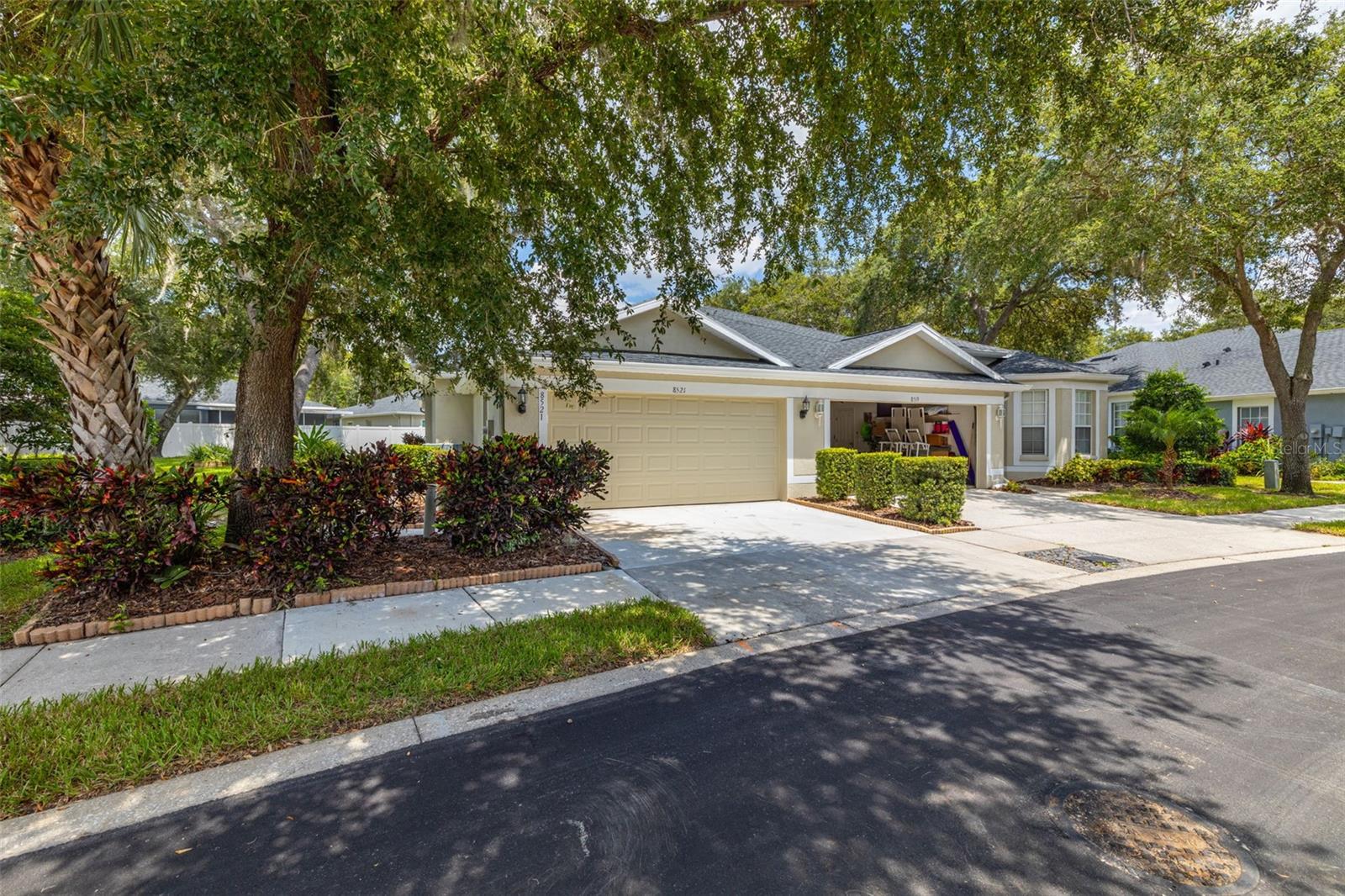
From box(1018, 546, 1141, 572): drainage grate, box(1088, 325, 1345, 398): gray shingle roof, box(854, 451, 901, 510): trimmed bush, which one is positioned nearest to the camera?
box(1018, 546, 1141, 572): drainage grate

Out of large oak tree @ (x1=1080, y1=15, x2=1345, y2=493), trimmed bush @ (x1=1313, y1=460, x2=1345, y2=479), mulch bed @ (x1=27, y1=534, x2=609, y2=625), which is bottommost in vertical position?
mulch bed @ (x1=27, y1=534, x2=609, y2=625)

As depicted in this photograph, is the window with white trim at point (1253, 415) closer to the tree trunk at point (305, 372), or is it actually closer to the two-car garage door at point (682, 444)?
the two-car garage door at point (682, 444)

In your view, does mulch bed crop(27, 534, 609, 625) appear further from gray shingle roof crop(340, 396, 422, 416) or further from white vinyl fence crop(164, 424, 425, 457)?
gray shingle roof crop(340, 396, 422, 416)

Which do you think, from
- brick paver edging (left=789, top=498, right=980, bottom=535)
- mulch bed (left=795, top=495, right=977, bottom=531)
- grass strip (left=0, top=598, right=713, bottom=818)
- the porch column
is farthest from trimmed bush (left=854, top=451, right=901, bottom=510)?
grass strip (left=0, top=598, right=713, bottom=818)

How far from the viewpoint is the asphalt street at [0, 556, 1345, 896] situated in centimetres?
216

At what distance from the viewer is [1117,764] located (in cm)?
285

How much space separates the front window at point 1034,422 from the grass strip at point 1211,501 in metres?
2.63

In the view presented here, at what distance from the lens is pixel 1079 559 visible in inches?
281

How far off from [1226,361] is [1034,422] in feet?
35.5

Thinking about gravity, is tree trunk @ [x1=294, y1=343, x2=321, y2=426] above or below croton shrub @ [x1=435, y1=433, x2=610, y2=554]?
above

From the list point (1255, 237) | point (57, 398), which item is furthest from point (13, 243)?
point (1255, 237)

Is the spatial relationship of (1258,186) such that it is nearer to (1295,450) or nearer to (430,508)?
(1295,450)

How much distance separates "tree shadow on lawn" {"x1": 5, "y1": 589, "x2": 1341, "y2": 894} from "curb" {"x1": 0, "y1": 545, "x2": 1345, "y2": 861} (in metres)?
0.11

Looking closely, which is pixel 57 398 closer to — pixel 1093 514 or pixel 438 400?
pixel 438 400
